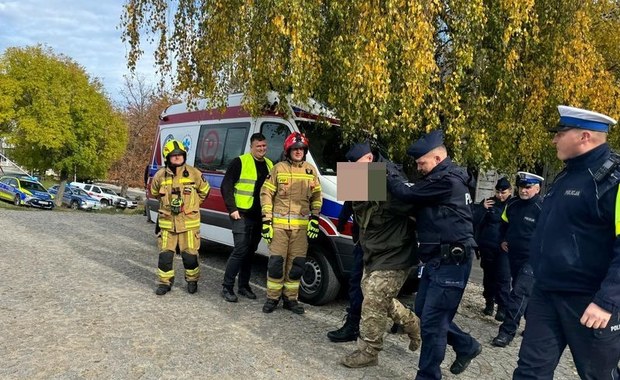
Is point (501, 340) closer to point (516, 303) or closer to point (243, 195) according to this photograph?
point (516, 303)

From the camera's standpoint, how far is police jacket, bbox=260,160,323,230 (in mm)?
5059

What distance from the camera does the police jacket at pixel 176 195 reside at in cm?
560

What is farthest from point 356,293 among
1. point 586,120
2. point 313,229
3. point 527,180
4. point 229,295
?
point 586,120

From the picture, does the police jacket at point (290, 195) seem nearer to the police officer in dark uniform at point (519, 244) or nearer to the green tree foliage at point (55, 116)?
the police officer in dark uniform at point (519, 244)

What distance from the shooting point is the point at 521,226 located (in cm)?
513

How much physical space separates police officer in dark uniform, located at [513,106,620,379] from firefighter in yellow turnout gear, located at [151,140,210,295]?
3896 millimetres

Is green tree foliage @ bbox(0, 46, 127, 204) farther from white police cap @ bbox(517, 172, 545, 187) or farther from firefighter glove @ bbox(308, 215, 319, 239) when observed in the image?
white police cap @ bbox(517, 172, 545, 187)

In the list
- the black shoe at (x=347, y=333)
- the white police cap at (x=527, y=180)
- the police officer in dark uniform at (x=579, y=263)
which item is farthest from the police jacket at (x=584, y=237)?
the white police cap at (x=527, y=180)

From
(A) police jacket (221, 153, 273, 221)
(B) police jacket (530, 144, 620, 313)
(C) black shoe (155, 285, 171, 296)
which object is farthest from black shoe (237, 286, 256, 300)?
(B) police jacket (530, 144, 620, 313)

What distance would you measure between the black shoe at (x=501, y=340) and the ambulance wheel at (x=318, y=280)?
5.53 feet

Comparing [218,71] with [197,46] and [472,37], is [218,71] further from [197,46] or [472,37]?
[472,37]

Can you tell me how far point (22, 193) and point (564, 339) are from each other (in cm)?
2781

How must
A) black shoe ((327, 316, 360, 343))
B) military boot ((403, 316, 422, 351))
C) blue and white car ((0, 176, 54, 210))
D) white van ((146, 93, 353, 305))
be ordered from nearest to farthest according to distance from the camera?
1. military boot ((403, 316, 422, 351))
2. black shoe ((327, 316, 360, 343))
3. white van ((146, 93, 353, 305))
4. blue and white car ((0, 176, 54, 210))

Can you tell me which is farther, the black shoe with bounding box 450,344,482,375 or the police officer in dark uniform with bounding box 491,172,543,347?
the police officer in dark uniform with bounding box 491,172,543,347
